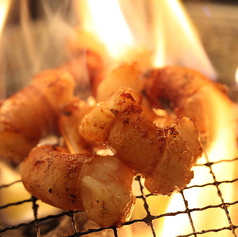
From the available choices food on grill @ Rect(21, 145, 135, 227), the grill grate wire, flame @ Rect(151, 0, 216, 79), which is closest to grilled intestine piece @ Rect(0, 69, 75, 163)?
the grill grate wire

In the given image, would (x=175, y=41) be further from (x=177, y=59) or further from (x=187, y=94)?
(x=187, y=94)

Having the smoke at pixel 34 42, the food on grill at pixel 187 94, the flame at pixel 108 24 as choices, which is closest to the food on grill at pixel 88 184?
the food on grill at pixel 187 94

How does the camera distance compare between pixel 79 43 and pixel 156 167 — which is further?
pixel 79 43

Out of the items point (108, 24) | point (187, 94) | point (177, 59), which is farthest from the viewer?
point (108, 24)

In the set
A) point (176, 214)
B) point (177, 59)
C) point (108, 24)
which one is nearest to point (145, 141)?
point (176, 214)

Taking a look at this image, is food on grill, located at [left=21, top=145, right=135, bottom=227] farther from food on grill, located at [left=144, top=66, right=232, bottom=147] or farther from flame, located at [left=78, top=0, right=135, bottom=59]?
flame, located at [left=78, top=0, right=135, bottom=59]

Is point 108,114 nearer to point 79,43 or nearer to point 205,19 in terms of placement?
point 79,43

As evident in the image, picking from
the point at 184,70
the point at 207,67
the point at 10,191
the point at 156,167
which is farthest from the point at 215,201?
the point at 10,191
